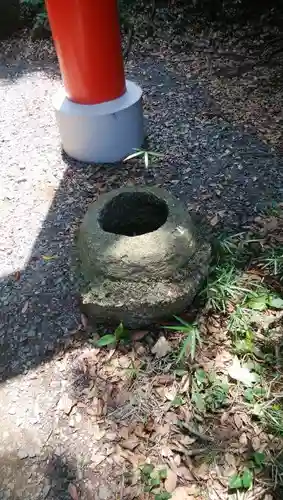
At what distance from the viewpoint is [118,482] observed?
2100 millimetres

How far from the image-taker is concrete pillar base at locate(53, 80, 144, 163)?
11.5 feet

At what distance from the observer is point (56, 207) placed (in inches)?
134

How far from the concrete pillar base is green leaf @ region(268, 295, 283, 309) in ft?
5.51

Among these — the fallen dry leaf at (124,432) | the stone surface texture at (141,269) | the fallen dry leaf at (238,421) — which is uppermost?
the stone surface texture at (141,269)

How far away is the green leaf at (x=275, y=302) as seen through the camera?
101 inches

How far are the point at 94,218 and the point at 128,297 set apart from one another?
49 cm

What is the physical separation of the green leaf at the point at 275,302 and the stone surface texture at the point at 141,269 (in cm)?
37

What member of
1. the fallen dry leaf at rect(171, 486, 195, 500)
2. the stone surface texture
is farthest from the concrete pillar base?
the fallen dry leaf at rect(171, 486, 195, 500)

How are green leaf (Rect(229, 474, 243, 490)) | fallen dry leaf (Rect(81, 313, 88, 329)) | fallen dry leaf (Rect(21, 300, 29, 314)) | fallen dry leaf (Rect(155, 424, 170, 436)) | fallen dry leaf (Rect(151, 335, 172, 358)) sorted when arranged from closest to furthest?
green leaf (Rect(229, 474, 243, 490)), fallen dry leaf (Rect(155, 424, 170, 436)), fallen dry leaf (Rect(151, 335, 172, 358)), fallen dry leaf (Rect(81, 313, 88, 329)), fallen dry leaf (Rect(21, 300, 29, 314))

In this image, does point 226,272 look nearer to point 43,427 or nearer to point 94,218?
point 94,218

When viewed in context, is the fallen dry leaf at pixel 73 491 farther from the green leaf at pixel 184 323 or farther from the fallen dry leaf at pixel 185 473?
the green leaf at pixel 184 323

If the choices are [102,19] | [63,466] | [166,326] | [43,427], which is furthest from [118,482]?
[102,19]

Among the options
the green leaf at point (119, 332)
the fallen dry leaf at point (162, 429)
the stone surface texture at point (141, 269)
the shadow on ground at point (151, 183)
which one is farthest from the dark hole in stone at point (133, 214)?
the fallen dry leaf at point (162, 429)

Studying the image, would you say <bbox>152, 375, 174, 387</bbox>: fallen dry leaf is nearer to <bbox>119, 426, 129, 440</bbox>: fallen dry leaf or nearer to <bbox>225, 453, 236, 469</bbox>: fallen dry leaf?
<bbox>119, 426, 129, 440</bbox>: fallen dry leaf
